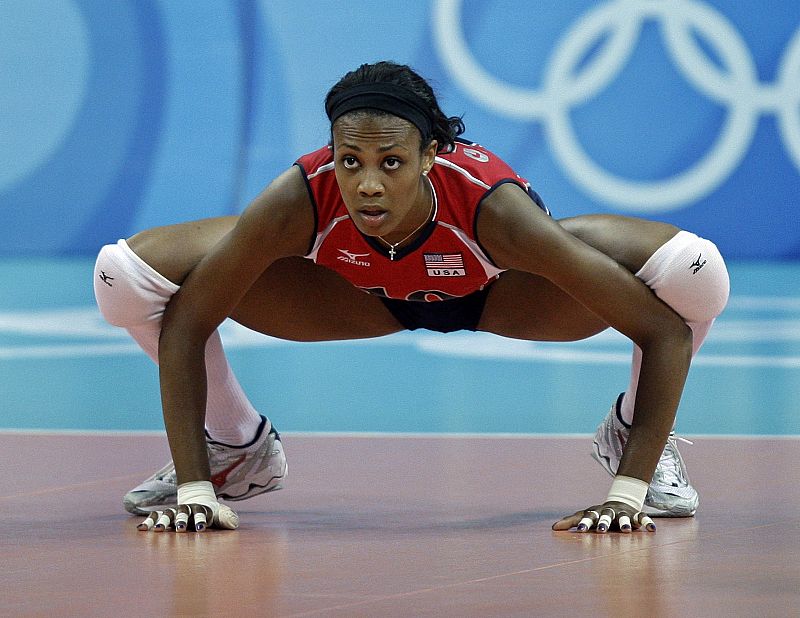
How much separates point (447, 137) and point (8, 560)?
4.49 ft

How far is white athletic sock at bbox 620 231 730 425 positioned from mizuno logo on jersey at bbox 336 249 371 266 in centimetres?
66

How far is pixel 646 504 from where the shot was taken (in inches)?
130

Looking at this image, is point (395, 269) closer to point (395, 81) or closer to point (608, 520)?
point (395, 81)

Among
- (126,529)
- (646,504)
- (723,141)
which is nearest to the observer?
(126,529)

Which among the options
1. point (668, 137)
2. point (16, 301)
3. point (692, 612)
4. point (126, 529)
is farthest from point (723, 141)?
point (692, 612)

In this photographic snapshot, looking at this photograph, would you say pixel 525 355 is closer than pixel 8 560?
No

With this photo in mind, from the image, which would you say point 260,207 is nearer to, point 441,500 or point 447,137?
point 447,137

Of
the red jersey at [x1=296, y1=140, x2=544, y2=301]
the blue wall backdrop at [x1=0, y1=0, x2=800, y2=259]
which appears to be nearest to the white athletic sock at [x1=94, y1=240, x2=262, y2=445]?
the red jersey at [x1=296, y1=140, x2=544, y2=301]

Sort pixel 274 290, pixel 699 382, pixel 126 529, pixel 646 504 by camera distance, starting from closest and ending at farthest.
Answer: pixel 126 529 < pixel 646 504 < pixel 274 290 < pixel 699 382

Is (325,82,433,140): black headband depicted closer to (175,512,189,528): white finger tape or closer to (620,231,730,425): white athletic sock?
(620,231,730,425): white athletic sock

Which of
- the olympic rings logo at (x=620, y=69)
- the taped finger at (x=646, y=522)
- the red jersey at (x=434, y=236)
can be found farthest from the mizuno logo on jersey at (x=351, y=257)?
the olympic rings logo at (x=620, y=69)

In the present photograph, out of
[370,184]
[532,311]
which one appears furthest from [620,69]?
[370,184]

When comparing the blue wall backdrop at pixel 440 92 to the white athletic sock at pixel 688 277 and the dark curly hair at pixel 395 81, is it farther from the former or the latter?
the dark curly hair at pixel 395 81

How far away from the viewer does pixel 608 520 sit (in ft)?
9.60
